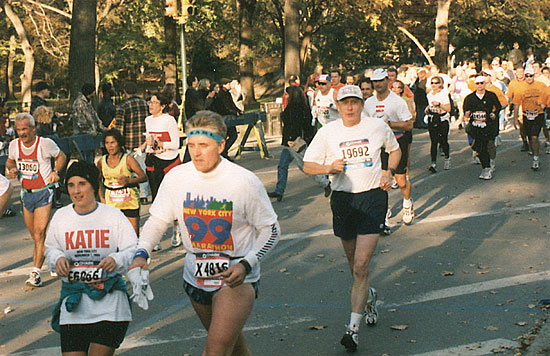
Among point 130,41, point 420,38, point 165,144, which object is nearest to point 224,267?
point 165,144

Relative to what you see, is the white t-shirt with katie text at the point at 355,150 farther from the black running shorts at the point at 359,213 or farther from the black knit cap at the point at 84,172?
the black knit cap at the point at 84,172

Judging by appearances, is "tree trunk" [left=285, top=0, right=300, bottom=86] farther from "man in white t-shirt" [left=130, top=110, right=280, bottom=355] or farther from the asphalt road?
"man in white t-shirt" [left=130, top=110, right=280, bottom=355]

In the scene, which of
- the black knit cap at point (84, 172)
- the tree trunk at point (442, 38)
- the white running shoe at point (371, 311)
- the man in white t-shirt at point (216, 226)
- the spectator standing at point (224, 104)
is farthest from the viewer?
the tree trunk at point (442, 38)

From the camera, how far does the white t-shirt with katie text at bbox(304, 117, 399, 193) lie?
6914 mm

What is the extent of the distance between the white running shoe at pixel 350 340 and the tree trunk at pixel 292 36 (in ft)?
69.1

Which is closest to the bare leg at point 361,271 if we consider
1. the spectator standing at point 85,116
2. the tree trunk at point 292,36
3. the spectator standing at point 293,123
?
the spectator standing at point 293,123

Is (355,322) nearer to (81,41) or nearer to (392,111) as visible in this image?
(392,111)

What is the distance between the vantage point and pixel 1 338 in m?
6.91

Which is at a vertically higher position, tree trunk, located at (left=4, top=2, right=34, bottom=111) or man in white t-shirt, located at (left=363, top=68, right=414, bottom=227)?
tree trunk, located at (left=4, top=2, right=34, bottom=111)

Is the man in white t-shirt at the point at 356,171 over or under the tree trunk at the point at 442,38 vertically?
under

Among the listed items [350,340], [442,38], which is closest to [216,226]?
[350,340]

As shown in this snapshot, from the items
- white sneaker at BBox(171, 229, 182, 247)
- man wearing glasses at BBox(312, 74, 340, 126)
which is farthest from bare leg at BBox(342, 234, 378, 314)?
man wearing glasses at BBox(312, 74, 340, 126)

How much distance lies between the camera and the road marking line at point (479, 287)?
25.1ft

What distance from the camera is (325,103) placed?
14.8 m
